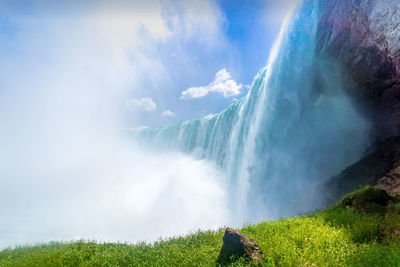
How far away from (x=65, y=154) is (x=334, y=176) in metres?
48.1

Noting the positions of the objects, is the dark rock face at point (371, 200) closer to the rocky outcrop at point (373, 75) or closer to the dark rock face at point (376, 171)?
the dark rock face at point (376, 171)

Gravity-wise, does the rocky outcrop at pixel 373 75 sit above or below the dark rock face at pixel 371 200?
above

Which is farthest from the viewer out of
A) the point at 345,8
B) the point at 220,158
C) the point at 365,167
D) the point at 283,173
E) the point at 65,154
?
the point at 65,154

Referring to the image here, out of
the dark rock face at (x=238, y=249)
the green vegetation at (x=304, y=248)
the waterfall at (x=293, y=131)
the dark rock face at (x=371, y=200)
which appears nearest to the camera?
the green vegetation at (x=304, y=248)

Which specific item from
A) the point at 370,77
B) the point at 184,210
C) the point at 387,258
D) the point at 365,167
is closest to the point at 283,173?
the point at 365,167

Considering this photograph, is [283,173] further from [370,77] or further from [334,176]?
[370,77]

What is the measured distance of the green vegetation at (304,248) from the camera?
346cm

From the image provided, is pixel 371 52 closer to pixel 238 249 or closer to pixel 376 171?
pixel 376 171

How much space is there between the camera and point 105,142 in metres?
50.6

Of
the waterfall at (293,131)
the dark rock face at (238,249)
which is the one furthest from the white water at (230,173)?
the dark rock face at (238,249)

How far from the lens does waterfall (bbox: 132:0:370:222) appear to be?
11.0 m

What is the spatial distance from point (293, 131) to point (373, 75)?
5.29m

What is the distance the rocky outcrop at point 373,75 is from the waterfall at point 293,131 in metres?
0.55

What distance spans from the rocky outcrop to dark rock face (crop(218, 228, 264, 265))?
6086mm
